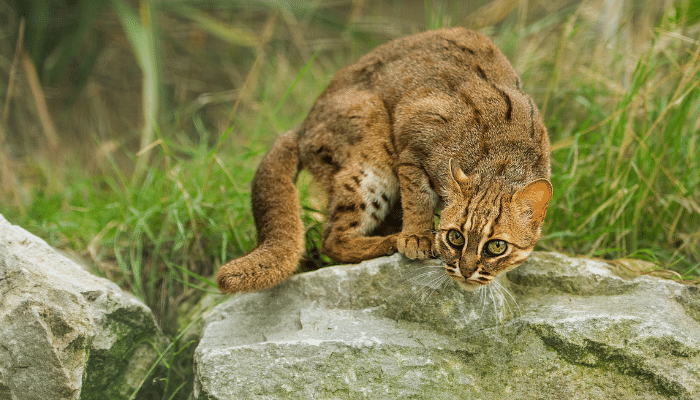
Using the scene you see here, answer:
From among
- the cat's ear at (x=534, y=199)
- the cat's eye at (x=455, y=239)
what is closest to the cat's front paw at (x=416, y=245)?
the cat's eye at (x=455, y=239)

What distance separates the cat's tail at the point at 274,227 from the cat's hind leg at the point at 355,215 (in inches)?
7.7

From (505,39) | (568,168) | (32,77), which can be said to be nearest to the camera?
(568,168)

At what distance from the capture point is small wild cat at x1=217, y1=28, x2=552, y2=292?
9.25 ft

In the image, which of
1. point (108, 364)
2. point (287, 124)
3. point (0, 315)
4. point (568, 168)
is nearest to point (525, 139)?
point (568, 168)

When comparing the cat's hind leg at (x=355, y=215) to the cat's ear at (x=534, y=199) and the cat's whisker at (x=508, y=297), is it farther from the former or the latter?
the cat's ear at (x=534, y=199)

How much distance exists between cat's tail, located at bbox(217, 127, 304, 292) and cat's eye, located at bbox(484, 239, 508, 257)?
3.46 ft

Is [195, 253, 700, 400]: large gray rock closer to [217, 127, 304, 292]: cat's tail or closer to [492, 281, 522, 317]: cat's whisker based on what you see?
[492, 281, 522, 317]: cat's whisker

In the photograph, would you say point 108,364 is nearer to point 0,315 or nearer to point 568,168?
point 0,315

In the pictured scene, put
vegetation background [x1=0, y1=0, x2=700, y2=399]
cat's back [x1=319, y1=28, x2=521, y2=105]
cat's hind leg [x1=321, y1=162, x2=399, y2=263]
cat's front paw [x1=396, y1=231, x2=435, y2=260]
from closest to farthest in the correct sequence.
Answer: cat's front paw [x1=396, y1=231, x2=435, y2=260], cat's hind leg [x1=321, y1=162, x2=399, y2=263], cat's back [x1=319, y1=28, x2=521, y2=105], vegetation background [x1=0, y1=0, x2=700, y2=399]

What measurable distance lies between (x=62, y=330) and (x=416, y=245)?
72.3 inches

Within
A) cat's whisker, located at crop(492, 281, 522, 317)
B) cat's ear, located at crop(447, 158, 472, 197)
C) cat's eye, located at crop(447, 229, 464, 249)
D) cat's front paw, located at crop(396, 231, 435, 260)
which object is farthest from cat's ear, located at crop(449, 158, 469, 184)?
cat's whisker, located at crop(492, 281, 522, 317)

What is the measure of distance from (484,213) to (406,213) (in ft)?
2.12

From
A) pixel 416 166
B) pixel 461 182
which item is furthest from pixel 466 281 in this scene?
pixel 416 166

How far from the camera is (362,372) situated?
2744 mm
